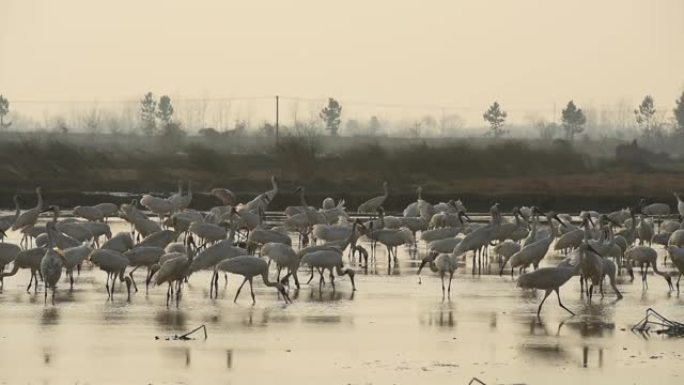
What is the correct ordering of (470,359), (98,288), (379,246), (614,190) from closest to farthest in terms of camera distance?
(470,359) → (98,288) → (379,246) → (614,190)

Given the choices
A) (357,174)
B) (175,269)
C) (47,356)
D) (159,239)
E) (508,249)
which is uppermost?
(357,174)

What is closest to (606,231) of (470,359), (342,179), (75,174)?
(470,359)

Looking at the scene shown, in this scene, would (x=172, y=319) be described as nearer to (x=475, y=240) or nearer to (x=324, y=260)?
(x=324, y=260)

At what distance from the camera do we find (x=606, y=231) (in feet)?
86.3

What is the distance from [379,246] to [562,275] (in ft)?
44.8

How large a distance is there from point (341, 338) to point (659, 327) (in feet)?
13.8

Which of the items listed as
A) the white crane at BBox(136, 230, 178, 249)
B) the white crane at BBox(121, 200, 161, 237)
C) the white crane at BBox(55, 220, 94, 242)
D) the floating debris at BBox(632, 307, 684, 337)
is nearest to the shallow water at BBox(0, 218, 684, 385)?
the floating debris at BBox(632, 307, 684, 337)

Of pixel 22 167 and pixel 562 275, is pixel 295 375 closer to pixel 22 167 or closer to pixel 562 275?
pixel 562 275

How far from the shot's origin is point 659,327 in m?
18.7

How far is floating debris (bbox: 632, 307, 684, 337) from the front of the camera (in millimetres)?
17984

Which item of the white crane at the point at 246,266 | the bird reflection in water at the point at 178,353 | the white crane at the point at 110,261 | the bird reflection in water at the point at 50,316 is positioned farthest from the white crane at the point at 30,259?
the bird reflection in water at the point at 178,353

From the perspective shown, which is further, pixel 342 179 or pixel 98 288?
pixel 342 179

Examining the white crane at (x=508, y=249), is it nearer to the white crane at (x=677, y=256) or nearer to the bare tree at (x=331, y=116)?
the white crane at (x=677, y=256)

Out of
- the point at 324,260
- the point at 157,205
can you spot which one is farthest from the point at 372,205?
the point at 324,260
